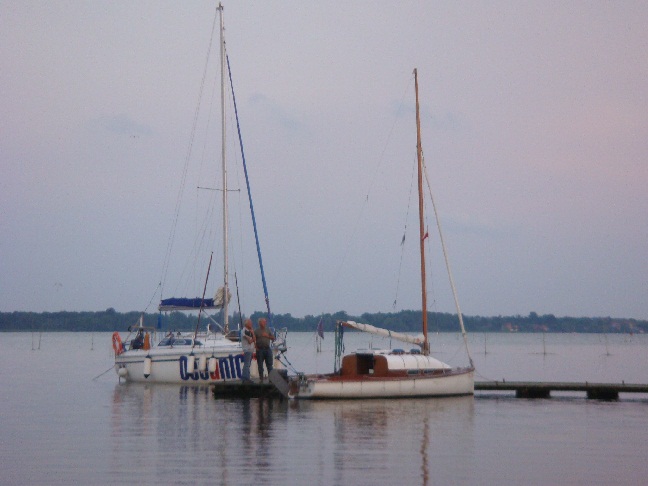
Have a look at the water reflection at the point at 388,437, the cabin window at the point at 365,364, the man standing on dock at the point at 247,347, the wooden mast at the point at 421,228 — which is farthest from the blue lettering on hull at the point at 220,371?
the water reflection at the point at 388,437

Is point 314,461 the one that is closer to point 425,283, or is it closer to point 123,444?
point 123,444

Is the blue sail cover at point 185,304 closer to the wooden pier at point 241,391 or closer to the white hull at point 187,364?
the white hull at point 187,364

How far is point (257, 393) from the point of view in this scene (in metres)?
29.8

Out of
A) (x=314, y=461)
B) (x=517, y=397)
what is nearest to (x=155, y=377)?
(x=517, y=397)

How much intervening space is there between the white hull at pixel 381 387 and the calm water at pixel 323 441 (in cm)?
48

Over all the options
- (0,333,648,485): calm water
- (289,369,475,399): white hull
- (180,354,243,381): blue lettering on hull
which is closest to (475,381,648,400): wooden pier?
(0,333,648,485): calm water

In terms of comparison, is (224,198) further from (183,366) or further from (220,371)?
(220,371)

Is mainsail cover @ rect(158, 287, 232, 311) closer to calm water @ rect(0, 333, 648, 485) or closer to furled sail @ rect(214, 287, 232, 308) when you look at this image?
furled sail @ rect(214, 287, 232, 308)

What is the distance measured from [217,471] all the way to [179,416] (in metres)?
9.46

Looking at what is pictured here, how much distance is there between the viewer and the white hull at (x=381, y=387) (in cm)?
2786

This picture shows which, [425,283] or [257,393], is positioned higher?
[425,283]

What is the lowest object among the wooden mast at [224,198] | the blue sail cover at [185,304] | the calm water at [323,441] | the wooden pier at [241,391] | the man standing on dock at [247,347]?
the calm water at [323,441]

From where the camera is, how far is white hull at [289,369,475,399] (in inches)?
1097

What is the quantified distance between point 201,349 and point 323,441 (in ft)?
60.4
